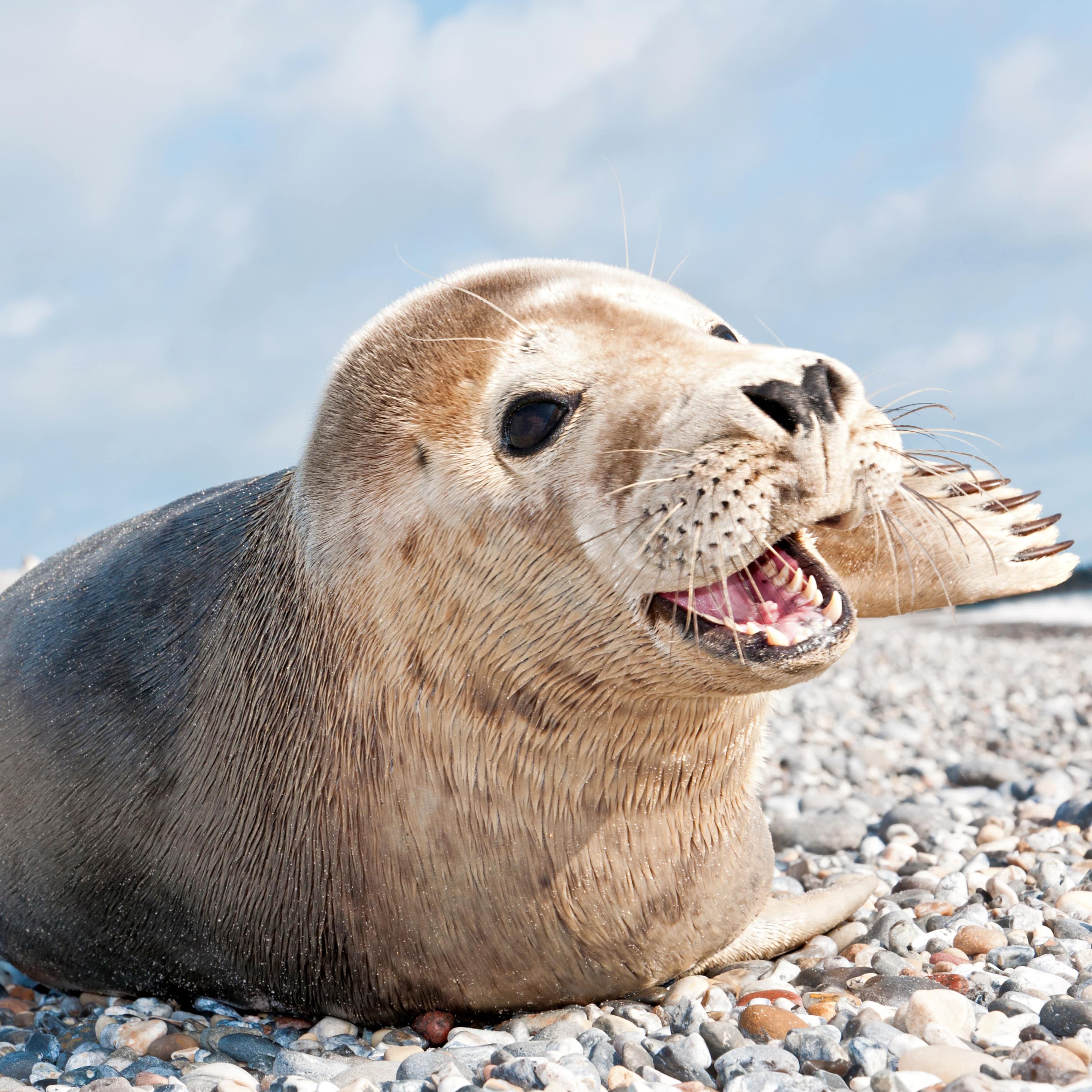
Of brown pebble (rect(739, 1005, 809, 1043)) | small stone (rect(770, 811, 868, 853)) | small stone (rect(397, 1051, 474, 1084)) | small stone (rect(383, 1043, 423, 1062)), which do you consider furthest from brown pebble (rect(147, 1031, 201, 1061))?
small stone (rect(770, 811, 868, 853))

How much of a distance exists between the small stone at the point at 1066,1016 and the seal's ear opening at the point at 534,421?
1963mm

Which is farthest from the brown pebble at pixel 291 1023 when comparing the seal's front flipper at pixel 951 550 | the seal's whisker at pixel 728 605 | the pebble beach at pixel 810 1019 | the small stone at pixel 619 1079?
the seal's front flipper at pixel 951 550

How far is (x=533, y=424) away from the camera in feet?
10.6

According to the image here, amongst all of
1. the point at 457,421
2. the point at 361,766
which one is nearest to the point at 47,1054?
the point at 361,766

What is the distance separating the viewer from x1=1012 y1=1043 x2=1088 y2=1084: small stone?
279 centimetres

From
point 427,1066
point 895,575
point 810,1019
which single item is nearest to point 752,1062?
point 810,1019

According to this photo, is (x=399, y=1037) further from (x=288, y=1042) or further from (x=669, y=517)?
(x=669, y=517)

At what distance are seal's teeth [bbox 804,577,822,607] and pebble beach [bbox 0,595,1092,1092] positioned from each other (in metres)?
1.08

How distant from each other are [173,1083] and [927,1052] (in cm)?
189

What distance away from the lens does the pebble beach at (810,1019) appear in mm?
2988

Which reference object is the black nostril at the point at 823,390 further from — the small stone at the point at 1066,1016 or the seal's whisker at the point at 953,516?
the small stone at the point at 1066,1016

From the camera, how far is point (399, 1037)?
3580 mm

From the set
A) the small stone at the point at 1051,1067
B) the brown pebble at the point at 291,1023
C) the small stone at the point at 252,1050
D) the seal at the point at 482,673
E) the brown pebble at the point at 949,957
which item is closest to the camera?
the small stone at the point at 1051,1067

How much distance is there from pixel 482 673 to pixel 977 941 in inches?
77.8
